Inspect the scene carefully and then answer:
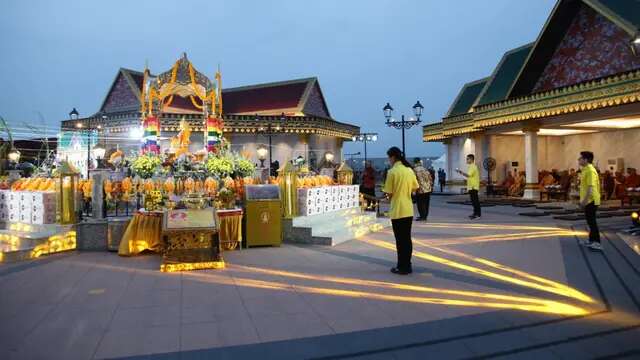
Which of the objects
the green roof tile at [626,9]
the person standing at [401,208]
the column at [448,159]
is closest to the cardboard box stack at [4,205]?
the person standing at [401,208]

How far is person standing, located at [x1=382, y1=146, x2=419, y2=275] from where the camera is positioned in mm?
6176

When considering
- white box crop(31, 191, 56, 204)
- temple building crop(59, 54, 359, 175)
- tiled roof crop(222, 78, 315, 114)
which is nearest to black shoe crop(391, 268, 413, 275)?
white box crop(31, 191, 56, 204)

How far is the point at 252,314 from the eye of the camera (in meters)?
4.44

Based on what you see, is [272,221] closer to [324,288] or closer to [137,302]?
[324,288]

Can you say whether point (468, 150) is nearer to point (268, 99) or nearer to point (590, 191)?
point (268, 99)

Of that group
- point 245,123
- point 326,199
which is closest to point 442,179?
point 245,123

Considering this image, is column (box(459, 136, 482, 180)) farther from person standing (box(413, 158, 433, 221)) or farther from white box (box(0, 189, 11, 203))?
white box (box(0, 189, 11, 203))

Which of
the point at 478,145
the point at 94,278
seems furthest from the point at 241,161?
the point at 478,145

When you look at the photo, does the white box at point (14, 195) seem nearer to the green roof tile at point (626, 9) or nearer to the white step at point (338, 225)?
the white step at point (338, 225)

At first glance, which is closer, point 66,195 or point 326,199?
point 66,195

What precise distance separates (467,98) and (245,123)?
12270mm

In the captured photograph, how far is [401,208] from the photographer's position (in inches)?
243

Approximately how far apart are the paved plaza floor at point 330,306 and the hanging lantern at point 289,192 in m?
1.45

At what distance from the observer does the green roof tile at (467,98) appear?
23597mm
